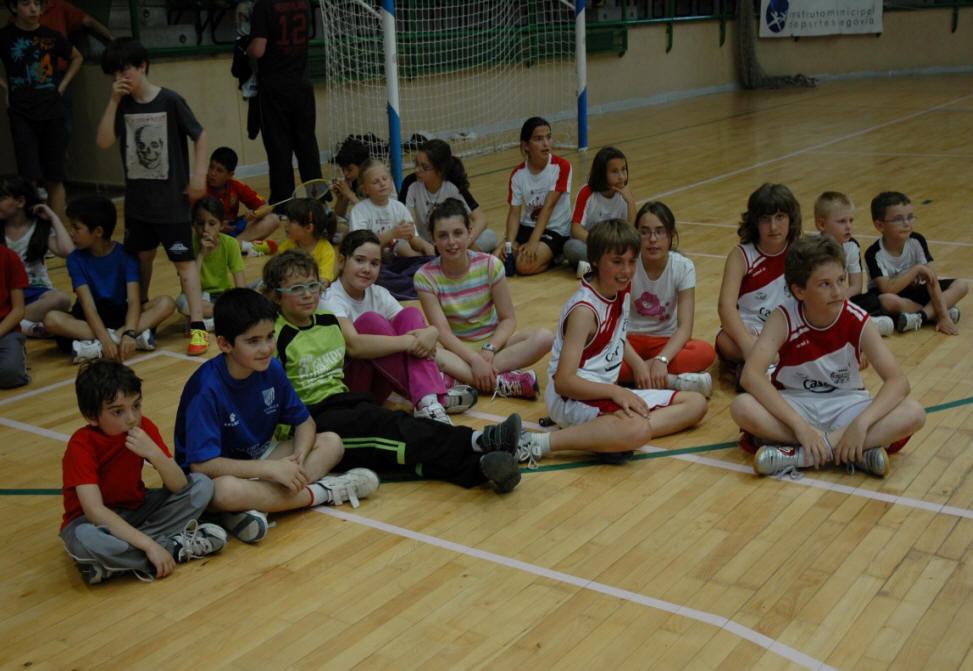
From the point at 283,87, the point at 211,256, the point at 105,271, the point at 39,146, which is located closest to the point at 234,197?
the point at 283,87

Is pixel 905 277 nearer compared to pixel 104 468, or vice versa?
pixel 104 468

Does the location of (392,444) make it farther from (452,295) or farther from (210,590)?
(452,295)

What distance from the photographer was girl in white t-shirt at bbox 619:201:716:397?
3.96 metres

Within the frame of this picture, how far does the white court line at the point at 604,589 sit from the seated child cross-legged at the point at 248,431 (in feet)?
0.51

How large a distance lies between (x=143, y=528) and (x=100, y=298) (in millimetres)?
2357

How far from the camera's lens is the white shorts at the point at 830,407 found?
3283 millimetres

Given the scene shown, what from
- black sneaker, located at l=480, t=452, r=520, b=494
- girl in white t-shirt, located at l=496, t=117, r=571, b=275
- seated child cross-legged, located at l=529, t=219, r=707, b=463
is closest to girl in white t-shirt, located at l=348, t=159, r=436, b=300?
girl in white t-shirt, located at l=496, t=117, r=571, b=275

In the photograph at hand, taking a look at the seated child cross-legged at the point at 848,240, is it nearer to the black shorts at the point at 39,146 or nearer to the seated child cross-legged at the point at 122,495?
the seated child cross-legged at the point at 122,495

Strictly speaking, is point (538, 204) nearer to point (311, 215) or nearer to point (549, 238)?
point (549, 238)

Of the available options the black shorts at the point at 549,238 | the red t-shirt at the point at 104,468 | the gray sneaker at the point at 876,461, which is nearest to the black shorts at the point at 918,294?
the gray sneaker at the point at 876,461

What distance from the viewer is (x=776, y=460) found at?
3.24 m

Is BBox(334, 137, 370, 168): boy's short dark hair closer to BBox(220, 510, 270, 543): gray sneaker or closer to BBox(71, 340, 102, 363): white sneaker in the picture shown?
BBox(71, 340, 102, 363): white sneaker

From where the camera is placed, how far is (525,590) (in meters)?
→ 2.67

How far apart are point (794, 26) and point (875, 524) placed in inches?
608
